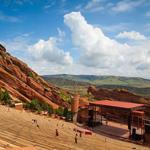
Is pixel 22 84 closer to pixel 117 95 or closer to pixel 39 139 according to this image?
pixel 117 95

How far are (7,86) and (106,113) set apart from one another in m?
28.5

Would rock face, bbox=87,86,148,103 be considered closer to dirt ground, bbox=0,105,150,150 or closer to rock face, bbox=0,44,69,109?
rock face, bbox=0,44,69,109

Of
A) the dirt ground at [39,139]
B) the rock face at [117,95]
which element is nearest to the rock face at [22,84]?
the rock face at [117,95]

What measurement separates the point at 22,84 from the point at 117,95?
33801 millimetres

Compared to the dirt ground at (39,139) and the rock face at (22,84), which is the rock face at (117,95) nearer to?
the rock face at (22,84)

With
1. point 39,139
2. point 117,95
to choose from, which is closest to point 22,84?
point 117,95

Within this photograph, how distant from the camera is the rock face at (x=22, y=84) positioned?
74188mm

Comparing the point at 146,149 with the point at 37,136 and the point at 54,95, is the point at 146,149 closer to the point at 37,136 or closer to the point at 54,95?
the point at 37,136

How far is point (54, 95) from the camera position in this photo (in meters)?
83.3

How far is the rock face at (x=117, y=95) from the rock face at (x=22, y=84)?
62.6ft

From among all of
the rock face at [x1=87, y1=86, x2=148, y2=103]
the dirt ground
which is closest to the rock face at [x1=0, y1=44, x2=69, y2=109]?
the rock face at [x1=87, y1=86, x2=148, y2=103]

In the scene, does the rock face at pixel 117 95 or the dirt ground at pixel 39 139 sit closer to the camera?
the dirt ground at pixel 39 139

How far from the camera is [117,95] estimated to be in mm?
90750

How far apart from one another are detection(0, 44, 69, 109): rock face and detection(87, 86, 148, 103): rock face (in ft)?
62.6
